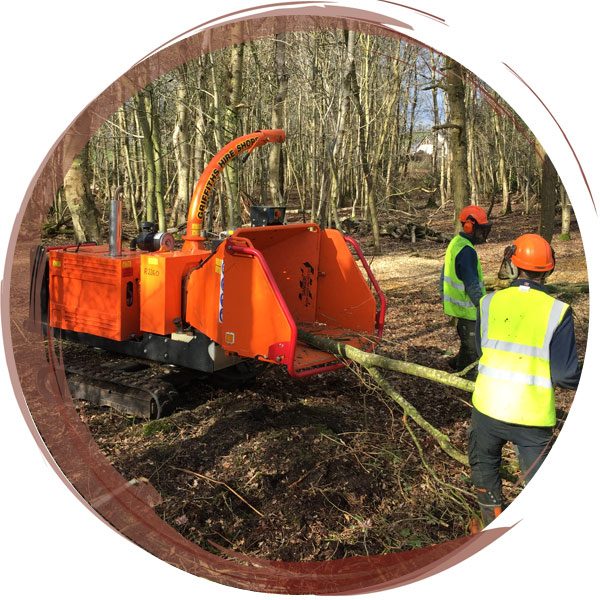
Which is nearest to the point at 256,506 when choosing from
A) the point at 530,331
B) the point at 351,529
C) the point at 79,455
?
the point at 351,529

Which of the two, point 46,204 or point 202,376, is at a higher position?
point 46,204

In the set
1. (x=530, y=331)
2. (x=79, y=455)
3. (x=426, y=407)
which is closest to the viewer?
(x=530, y=331)

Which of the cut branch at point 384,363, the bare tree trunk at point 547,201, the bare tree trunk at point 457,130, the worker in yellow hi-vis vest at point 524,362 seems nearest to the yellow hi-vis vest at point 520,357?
the worker in yellow hi-vis vest at point 524,362

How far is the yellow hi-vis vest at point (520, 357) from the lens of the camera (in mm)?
3352

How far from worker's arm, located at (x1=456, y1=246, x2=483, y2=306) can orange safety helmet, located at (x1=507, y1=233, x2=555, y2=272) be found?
278cm

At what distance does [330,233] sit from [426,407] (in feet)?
7.11

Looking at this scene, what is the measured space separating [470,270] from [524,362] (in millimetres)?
3114

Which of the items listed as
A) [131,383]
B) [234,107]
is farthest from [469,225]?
[234,107]

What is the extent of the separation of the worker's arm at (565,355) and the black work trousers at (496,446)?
0.35m

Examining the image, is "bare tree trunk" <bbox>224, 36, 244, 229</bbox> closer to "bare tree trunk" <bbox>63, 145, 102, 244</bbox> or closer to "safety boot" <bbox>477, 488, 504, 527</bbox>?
"bare tree trunk" <bbox>63, 145, 102, 244</bbox>

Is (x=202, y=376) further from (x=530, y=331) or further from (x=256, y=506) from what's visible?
(x=530, y=331)

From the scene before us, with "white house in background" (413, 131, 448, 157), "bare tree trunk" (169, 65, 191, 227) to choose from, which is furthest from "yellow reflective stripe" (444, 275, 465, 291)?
"white house in background" (413, 131, 448, 157)

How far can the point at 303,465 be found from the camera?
15.2ft

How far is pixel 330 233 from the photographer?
20.3 ft
